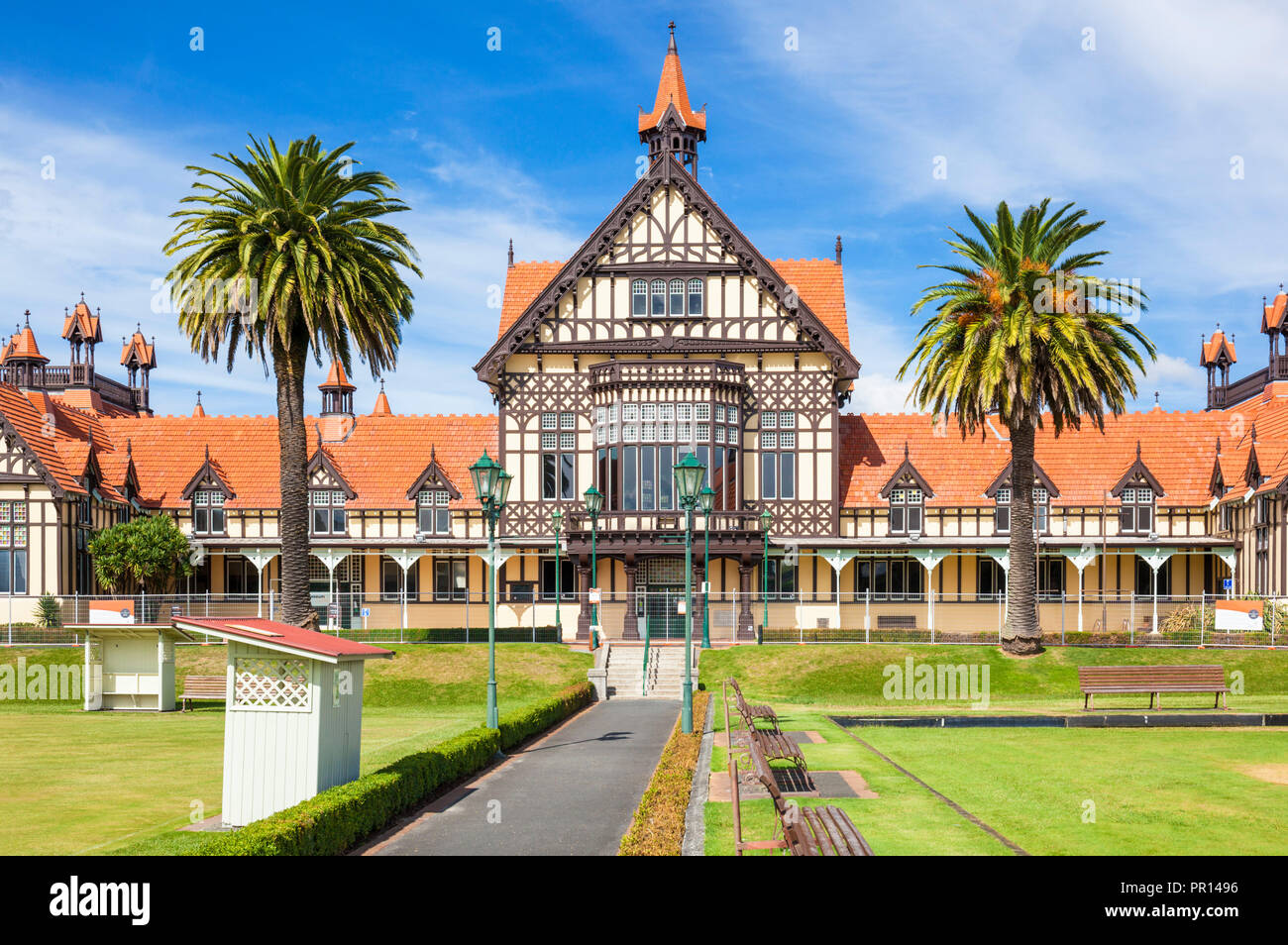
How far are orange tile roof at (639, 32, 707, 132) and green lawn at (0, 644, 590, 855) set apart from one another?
1032 inches

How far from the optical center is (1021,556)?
4000cm

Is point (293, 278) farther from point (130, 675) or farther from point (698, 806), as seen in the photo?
point (698, 806)

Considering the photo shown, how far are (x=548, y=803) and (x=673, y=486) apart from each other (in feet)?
104

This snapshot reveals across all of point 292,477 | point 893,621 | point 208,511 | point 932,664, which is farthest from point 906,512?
point 208,511

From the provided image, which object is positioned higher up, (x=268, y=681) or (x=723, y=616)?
(x=268, y=681)

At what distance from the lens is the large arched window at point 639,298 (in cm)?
5141

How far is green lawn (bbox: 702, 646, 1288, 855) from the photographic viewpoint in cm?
1454

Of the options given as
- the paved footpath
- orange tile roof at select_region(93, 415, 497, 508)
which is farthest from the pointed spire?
the paved footpath

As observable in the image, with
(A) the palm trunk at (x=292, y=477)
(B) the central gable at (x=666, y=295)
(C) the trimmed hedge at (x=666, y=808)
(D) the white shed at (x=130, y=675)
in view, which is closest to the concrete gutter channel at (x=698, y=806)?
(C) the trimmed hedge at (x=666, y=808)

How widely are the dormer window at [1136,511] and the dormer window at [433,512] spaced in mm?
29624

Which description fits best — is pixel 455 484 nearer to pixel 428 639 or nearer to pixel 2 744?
pixel 428 639

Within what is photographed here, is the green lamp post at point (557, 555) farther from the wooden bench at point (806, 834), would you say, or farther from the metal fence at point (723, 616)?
the wooden bench at point (806, 834)

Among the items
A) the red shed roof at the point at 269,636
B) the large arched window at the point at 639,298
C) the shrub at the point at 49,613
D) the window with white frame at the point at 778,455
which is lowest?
the shrub at the point at 49,613
